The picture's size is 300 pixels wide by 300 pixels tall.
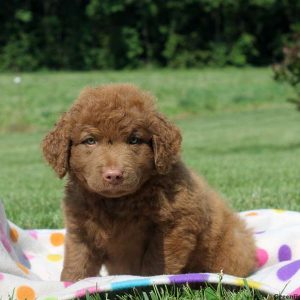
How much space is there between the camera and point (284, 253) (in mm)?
4211

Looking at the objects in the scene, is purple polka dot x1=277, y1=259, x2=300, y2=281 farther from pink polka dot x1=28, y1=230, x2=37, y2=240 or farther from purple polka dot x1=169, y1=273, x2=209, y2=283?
pink polka dot x1=28, y1=230, x2=37, y2=240

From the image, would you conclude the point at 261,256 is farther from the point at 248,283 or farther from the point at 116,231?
the point at 248,283

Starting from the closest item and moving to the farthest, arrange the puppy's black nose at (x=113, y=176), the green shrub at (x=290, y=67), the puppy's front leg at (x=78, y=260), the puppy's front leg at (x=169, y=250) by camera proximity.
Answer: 1. the puppy's black nose at (x=113, y=176)
2. the puppy's front leg at (x=169, y=250)
3. the puppy's front leg at (x=78, y=260)
4. the green shrub at (x=290, y=67)

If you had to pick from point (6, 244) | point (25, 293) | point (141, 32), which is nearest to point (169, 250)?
point (25, 293)

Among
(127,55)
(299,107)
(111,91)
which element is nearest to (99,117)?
(111,91)

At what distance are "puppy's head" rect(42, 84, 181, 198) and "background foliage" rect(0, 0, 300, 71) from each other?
38517 mm

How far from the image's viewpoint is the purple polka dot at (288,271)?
3299 millimetres

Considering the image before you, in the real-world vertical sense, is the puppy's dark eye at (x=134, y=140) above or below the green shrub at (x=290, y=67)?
above

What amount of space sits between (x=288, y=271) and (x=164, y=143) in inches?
37.6

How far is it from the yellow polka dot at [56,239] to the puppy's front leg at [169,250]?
4.71 ft

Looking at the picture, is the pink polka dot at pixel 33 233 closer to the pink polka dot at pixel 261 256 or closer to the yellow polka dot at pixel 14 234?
the yellow polka dot at pixel 14 234

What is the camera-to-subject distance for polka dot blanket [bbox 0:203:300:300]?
2.93m

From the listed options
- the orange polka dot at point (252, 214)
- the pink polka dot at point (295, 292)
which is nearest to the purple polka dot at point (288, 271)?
the pink polka dot at point (295, 292)

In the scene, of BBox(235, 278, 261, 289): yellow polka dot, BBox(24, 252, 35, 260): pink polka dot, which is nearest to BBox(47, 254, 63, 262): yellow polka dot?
BBox(24, 252, 35, 260): pink polka dot
